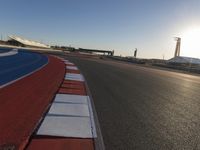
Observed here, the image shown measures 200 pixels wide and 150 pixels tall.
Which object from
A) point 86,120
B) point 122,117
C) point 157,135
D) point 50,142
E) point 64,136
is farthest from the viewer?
point 122,117

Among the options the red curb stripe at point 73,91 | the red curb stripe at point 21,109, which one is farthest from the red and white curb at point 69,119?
the red curb stripe at point 73,91

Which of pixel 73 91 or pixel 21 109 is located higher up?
pixel 21 109

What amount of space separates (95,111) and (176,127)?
6.47ft

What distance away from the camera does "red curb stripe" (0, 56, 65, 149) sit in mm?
4848

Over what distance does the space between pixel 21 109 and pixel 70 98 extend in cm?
236

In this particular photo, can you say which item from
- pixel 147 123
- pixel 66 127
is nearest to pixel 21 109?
pixel 66 127

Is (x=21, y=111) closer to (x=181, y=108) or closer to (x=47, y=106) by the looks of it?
(x=47, y=106)

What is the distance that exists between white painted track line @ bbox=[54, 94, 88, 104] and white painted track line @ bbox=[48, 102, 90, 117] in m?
0.49

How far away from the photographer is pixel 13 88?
31.5 feet

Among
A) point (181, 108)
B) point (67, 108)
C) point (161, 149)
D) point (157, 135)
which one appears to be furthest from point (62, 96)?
point (161, 149)

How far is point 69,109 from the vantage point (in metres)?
7.39

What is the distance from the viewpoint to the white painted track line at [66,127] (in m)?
5.25

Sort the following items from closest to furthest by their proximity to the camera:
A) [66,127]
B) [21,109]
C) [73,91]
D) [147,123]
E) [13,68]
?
1. [66,127]
2. [147,123]
3. [21,109]
4. [73,91]
5. [13,68]

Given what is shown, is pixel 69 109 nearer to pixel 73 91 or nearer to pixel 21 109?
pixel 21 109
